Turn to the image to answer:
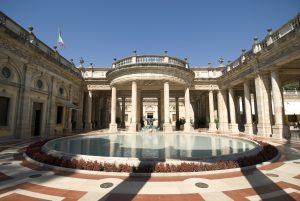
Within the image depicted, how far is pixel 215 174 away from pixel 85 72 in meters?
34.4

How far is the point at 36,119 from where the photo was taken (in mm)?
22672

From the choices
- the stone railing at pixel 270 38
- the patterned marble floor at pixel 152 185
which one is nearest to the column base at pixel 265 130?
the stone railing at pixel 270 38

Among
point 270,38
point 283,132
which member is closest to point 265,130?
point 283,132

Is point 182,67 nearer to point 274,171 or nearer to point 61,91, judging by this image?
point 61,91

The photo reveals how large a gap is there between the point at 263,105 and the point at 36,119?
2961 cm

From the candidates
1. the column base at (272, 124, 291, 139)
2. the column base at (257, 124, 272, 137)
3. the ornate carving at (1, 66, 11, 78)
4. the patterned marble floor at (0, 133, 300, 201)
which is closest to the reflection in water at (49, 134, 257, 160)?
the patterned marble floor at (0, 133, 300, 201)

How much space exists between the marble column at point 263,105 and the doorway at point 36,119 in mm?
28702

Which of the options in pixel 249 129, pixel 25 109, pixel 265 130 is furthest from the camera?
pixel 249 129

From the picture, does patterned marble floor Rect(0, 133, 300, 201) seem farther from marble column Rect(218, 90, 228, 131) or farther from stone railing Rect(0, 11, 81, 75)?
marble column Rect(218, 90, 228, 131)

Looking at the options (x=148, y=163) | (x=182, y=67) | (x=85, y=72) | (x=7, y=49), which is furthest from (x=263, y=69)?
(x=85, y=72)

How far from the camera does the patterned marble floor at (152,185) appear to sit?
532 centimetres

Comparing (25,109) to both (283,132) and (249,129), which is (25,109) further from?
(249,129)

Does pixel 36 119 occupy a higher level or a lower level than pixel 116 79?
lower

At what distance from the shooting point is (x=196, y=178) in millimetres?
7023
